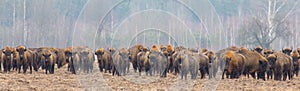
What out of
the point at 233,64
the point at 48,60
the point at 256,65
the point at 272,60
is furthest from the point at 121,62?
the point at 272,60

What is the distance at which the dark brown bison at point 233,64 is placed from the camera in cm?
2277

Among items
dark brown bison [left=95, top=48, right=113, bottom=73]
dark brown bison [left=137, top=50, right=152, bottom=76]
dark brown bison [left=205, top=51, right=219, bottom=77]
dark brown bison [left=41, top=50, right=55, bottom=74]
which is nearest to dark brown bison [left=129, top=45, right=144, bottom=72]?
dark brown bison [left=95, top=48, right=113, bottom=73]

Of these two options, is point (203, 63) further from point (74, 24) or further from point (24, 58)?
point (74, 24)

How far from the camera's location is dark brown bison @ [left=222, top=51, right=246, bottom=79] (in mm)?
22766

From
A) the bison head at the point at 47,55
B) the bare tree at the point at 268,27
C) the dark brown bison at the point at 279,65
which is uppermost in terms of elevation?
the bare tree at the point at 268,27

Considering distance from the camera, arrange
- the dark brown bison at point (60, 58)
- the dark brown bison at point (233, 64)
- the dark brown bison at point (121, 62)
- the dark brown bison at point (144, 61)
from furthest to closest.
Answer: the dark brown bison at point (60, 58)
the dark brown bison at point (121, 62)
the dark brown bison at point (144, 61)
the dark brown bison at point (233, 64)

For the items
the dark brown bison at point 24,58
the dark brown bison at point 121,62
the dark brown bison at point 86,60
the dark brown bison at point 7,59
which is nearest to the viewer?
the dark brown bison at point 121,62

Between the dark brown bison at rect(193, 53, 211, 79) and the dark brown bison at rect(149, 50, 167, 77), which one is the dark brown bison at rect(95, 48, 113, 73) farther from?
the dark brown bison at rect(193, 53, 211, 79)

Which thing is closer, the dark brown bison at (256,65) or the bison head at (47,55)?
the dark brown bison at (256,65)

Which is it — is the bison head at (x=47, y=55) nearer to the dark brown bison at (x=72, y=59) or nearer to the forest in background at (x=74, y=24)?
the dark brown bison at (x=72, y=59)

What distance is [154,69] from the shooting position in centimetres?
2520

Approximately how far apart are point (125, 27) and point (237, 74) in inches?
2162

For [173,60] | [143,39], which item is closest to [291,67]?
[173,60]

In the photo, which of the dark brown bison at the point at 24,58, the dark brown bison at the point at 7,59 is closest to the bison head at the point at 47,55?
the dark brown bison at the point at 24,58
